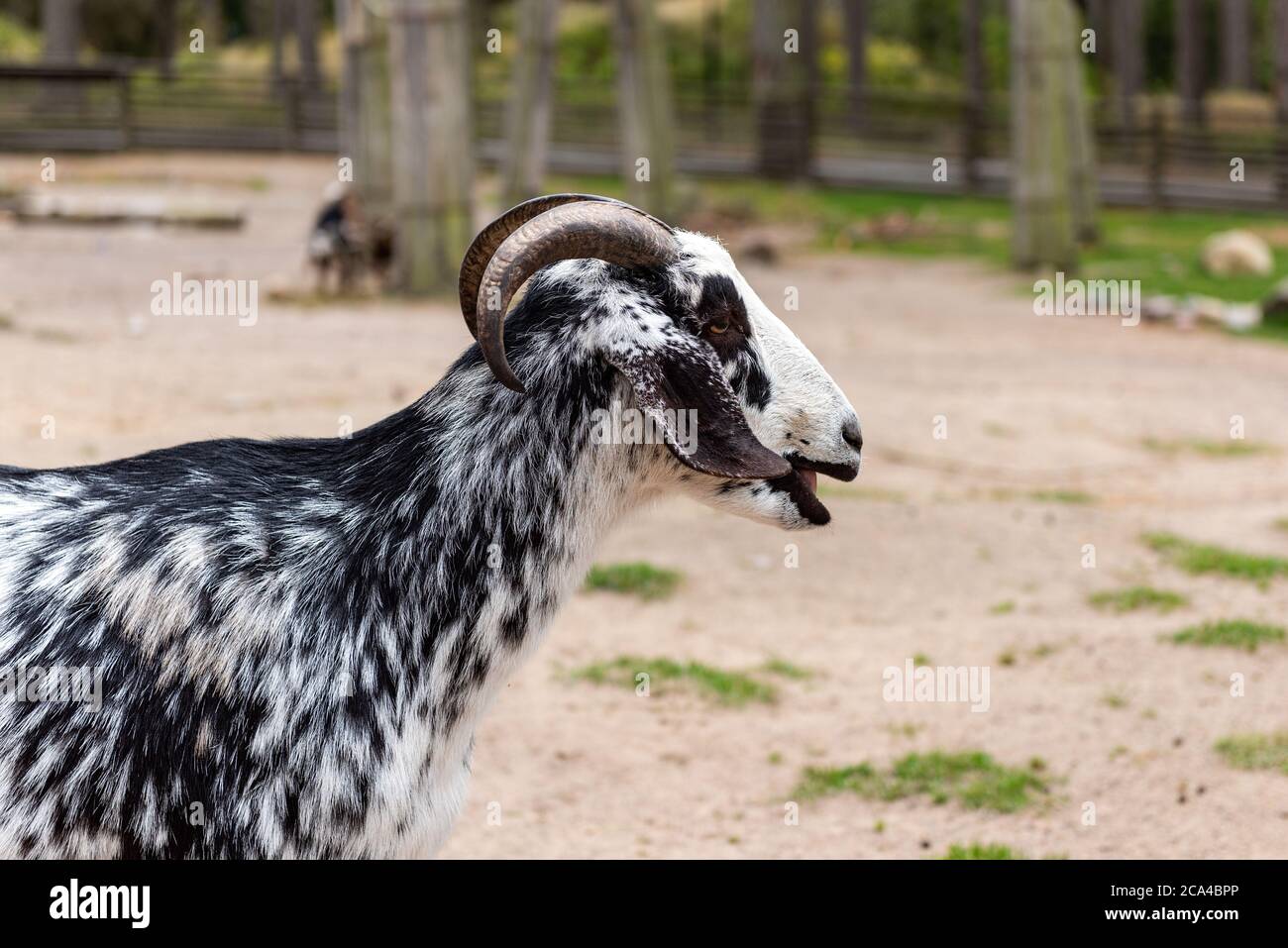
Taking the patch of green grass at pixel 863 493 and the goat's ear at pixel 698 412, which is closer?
the goat's ear at pixel 698 412

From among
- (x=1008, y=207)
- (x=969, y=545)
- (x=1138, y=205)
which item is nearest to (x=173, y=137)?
(x=1008, y=207)

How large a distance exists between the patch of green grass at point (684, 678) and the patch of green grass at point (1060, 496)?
3252 millimetres

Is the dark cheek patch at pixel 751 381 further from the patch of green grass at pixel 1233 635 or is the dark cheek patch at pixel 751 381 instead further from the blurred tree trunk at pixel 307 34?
the blurred tree trunk at pixel 307 34

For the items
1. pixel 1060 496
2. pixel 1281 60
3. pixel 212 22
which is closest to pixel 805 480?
pixel 1060 496

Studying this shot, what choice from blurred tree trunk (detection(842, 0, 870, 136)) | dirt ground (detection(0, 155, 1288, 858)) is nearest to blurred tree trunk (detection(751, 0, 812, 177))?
blurred tree trunk (detection(842, 0, 870, 136))

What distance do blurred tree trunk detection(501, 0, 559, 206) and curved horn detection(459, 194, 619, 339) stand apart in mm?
15185

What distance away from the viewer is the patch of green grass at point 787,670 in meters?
6.55

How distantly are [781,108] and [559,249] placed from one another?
25214 millimetres

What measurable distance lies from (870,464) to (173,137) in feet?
73.6

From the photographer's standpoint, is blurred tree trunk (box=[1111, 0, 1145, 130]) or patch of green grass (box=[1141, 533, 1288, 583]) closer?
patch of green grass (box=[1141, 533, 1288, 583])

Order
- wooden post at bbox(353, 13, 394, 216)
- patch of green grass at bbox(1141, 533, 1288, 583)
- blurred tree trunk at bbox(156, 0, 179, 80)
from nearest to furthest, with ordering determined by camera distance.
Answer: patch of green grass at bbox(1141, 533, 1288, 583) → wooden post at bbox(353, 13, 394, 216) → blurred tree trunk at bbox(156, 0, 179, 80)

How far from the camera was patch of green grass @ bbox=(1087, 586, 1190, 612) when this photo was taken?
288 inches

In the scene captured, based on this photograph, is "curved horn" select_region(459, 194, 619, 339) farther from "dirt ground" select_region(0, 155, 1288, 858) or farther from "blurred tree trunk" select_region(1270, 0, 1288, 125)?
"blurred tree trunk" select_region(1270, 0, 1288, 125)

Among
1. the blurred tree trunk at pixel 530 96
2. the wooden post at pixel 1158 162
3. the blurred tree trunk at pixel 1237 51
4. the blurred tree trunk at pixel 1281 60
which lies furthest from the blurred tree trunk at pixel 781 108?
the blurred tree trunk at pixel 530 96
